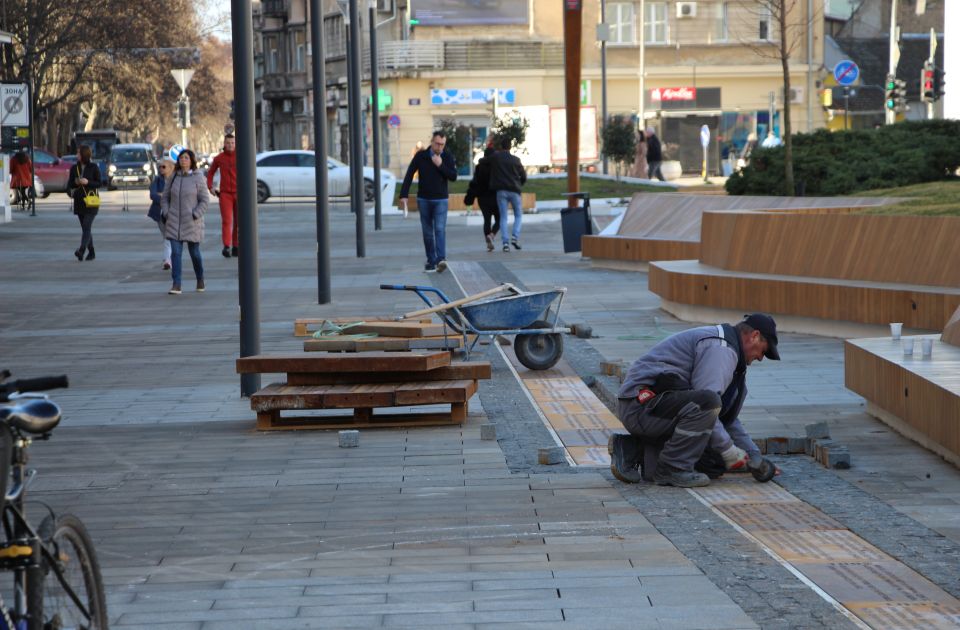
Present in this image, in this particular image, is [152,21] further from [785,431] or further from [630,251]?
[785,431]

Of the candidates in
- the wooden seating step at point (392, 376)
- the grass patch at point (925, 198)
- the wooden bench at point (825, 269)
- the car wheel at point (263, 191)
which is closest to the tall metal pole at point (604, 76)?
the car wheel at point (263, 191)

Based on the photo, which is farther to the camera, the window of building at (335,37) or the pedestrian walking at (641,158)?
the window of building at (335,37)

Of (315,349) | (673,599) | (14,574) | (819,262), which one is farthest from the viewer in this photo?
(819,262)

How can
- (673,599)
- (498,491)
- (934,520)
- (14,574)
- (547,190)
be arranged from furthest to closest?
(547,190), (498,491), (934,520), (673,599), (14,574)

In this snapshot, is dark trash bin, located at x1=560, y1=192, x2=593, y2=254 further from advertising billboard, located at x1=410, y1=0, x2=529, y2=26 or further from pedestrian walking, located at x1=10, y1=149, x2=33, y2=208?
advertising billboard, located at x1=410, y1=0, x2=529, y2=26

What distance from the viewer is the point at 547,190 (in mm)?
43750

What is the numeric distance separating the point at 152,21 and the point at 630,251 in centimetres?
3990

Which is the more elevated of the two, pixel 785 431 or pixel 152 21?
pixel 152 21

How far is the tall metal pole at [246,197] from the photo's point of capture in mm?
10914

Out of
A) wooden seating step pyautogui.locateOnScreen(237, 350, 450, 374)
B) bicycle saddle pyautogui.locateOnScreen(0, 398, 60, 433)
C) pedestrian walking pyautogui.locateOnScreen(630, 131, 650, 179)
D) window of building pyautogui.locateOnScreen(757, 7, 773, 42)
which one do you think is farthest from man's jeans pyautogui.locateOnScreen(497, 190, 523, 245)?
window of building pyautogui.locateOnScreen(757, 7, 773, 42)

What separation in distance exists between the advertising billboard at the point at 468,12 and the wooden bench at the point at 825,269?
50.4m

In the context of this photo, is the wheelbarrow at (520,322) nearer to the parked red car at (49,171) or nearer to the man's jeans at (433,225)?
the man's jeans at (433,225)

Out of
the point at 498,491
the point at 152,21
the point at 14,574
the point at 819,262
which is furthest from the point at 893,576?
the point at 152,21

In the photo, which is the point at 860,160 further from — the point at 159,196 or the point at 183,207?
the point at 159,196
